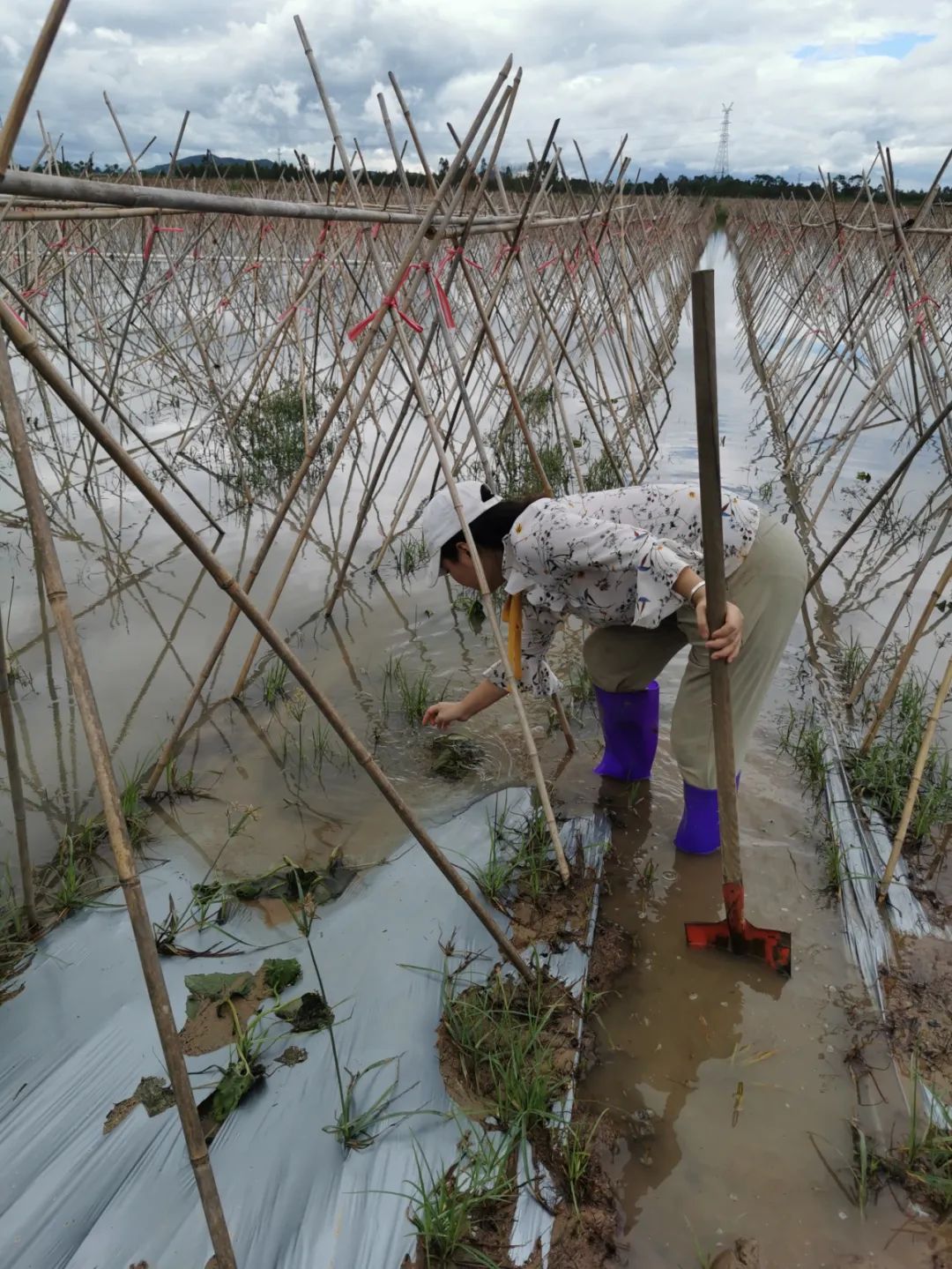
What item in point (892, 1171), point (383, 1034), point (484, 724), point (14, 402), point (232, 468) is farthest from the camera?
point (232, 468)

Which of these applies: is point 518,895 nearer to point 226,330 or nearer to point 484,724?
point 484,724

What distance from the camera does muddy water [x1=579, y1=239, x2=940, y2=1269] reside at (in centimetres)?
145

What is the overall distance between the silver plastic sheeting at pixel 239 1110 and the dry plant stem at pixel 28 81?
68.1 inches

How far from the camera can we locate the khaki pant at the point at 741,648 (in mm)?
Answer: 2158

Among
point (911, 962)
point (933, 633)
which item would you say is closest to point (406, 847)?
point (911, 962)

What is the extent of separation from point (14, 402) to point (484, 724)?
2.36 m

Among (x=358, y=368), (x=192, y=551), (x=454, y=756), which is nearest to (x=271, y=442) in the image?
(x=358, y=368)

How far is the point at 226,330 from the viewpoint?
1248cm

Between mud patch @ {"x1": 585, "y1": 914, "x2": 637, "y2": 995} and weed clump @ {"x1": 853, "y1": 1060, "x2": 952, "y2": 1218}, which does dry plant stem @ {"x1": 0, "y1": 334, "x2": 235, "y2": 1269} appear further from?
weed clump @ {"x1": 853, "y1": 1060, "x2": 952, "y2": 1218}

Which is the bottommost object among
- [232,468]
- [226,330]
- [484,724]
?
[484,724]

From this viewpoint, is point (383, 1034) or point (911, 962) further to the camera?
point (911, 962)

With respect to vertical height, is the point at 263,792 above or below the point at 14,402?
below

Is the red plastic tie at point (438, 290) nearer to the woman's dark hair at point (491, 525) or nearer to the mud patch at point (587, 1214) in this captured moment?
the woman's dark hair at point (491, 525)

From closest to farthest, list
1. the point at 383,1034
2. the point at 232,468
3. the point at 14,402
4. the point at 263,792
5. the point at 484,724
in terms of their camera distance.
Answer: the point at 14,402, the point at 383,1034, the point at 263,792, the point at 484,724, the point at 232,468
